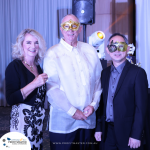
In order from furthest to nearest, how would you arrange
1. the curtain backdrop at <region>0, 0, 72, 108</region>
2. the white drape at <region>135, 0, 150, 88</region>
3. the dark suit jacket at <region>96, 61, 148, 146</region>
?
the curtain backdrop at <region>0, 0, 72, 108</region>
the white drape at <region>135, 0, 150, 88</region>
the dark suit jacket at <region>96, 61, 148, 146</region>

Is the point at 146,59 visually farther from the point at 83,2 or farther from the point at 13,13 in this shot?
the point at 13,13

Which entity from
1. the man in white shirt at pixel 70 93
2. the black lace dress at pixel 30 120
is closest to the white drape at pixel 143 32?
the man in white shirt at pixel 70 93

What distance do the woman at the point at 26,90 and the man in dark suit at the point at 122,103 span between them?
0.54 meters

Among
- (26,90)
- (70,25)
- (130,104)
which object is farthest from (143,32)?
(26,90)

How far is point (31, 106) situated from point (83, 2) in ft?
7.10

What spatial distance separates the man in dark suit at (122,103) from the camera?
1.30 meters

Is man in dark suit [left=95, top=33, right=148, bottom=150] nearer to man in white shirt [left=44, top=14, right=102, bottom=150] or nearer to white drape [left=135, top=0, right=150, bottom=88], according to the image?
man in white shirt [left=44, top=14, right=102, bottom=150]

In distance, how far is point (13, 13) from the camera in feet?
15.9

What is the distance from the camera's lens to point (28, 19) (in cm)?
481

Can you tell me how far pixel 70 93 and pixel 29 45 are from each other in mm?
554

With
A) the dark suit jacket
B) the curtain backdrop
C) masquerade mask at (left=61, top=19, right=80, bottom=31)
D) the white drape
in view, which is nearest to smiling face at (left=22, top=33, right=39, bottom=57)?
masquerade mask at (left=61, top=19, right=80, bottom=31)

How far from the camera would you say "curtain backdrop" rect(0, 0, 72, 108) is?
4.73 m

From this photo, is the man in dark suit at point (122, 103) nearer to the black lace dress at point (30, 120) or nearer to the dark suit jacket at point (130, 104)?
the dark suit jacket at point (130, 104)

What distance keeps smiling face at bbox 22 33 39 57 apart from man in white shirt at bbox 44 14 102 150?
0.45 feet
